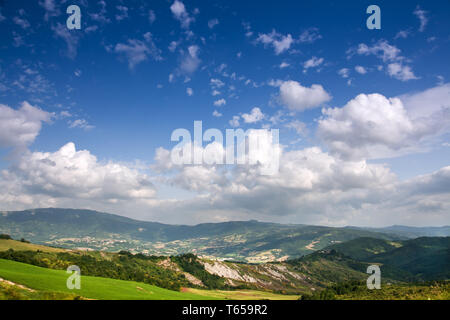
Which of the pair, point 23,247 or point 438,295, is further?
point 23,247

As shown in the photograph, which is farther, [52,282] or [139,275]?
[139,275]
